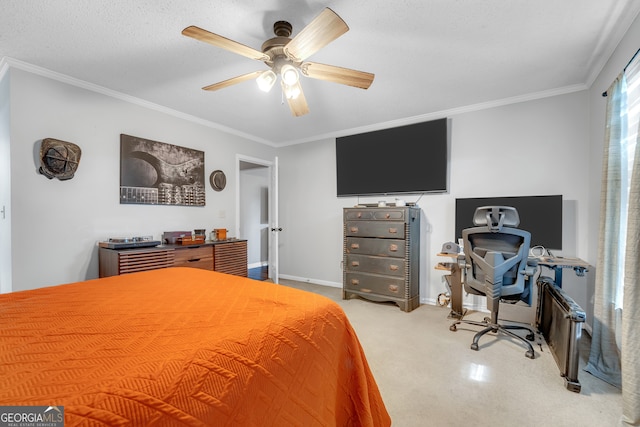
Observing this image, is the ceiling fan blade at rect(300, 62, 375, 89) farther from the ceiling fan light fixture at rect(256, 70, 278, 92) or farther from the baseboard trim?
the baseboard trim

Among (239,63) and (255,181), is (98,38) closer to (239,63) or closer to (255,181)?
(239,63)

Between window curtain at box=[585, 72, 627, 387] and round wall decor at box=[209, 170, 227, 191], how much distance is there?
13.6 feet

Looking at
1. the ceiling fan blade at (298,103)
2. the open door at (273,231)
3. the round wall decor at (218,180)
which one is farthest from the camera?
the open door at (273,231)

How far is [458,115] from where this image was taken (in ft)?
11.3

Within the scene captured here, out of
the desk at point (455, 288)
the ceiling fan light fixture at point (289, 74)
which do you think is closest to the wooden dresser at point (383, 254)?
the desk at point (455, 288)

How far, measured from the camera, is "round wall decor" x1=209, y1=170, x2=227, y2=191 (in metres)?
3.87

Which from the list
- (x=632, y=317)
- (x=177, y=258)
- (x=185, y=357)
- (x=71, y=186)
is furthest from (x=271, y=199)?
(x=632, y=317)

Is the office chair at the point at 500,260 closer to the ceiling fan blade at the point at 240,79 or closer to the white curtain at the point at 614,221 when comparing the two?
the white curtain at the point at 614,221

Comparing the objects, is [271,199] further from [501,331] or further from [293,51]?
[501,331]

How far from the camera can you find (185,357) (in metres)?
0.75

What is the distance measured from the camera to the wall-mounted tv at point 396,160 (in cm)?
350

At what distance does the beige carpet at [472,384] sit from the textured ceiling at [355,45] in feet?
8.35

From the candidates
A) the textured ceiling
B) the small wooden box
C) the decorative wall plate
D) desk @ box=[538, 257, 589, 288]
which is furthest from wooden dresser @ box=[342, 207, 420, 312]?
the decorative wall plate

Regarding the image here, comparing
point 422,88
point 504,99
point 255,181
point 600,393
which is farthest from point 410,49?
point 255,181
